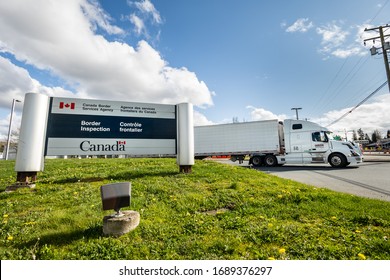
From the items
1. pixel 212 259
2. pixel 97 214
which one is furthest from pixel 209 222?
pixel 97 214

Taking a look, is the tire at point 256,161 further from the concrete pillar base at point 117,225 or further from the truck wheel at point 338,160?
the concrete pillar base at point 117,225

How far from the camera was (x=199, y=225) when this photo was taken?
3768mm

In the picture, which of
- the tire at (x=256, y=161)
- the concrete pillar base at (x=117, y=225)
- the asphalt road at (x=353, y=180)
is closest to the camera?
the concrete pillar base at (x=117, y=225)

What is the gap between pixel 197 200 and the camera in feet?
17.1

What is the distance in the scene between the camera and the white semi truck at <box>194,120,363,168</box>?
15.7 m

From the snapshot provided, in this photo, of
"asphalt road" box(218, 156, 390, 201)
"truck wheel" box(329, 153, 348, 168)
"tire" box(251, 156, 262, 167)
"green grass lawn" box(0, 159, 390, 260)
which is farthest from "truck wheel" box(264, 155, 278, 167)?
"green grass lawn" box(0, 159, 390, 260)

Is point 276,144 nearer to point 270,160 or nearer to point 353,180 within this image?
point 270,160

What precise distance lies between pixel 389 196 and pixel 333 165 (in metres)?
10.4

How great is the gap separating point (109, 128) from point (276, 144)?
14.4 metres

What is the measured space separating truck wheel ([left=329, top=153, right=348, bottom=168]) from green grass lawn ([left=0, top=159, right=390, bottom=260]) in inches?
475

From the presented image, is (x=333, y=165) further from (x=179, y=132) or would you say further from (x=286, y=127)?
(x=179, y=132)

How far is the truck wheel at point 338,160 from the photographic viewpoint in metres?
15.3

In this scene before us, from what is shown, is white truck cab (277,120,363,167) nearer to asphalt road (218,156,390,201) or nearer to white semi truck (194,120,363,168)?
white semi truck (194,120,363,168)

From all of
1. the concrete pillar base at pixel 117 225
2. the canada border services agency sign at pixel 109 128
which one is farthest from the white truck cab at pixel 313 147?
the concrete pillar base at pixel 117 225
